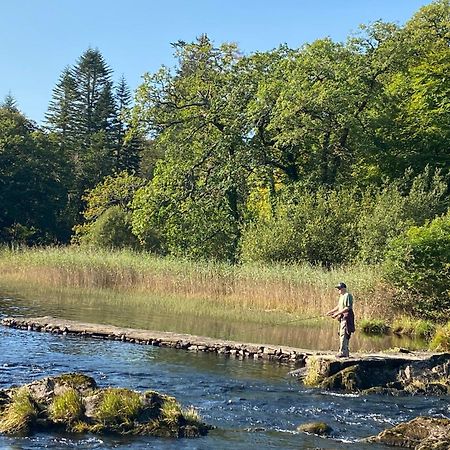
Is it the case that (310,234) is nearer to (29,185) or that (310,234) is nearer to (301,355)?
(301,355)

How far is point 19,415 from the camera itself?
39.1 feet

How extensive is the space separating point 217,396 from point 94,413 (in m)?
3.49

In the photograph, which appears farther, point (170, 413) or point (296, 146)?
point (296, 146)

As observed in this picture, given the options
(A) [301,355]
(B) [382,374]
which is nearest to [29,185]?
(A) [301,355]

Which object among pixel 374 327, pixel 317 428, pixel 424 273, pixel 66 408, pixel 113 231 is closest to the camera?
pixel 66 408

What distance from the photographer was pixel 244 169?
144 ft

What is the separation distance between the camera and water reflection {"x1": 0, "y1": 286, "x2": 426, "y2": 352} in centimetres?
2369

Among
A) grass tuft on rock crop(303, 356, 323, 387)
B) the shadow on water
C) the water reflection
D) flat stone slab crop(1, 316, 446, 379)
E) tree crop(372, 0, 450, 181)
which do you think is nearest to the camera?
the shadow on water

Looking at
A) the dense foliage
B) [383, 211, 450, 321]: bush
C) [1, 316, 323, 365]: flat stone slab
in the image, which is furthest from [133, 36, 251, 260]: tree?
[1, 316, 323, 365]: flat stone slab

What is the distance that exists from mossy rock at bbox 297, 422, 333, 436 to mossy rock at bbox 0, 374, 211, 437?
1.66 meters

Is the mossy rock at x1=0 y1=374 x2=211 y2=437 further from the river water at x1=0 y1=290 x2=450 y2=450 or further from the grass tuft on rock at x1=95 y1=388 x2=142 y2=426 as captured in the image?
the river water at x1=0 y1=290 x2=450 y2=450

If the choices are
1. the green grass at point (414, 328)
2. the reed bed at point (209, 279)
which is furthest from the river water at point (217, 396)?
the reed bed at point (209, 279)

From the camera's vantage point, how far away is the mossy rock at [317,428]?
12680 mm

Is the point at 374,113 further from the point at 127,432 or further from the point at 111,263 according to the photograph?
the point at 127,432
